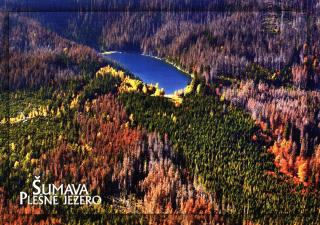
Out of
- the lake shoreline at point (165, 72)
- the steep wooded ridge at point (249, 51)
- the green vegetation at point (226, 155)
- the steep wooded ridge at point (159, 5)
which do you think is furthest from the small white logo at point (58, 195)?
the steep wooded ridge at point (159, 5)

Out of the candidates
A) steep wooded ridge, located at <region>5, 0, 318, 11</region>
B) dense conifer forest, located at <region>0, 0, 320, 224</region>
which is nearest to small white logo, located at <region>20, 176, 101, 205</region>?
dense conifer forest, located at <region>0, 0, 320, 224</region>

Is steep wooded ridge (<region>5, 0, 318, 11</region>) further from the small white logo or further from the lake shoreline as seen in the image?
the small white logo

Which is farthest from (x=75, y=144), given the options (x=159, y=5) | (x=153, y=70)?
(x=159, y=5)

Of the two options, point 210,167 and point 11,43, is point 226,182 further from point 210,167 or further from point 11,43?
point 11,43

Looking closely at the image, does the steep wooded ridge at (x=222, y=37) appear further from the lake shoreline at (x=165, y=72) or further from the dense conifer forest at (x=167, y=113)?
the lake shoreline at (x=165, y=72)

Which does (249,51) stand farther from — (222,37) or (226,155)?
(226,155)

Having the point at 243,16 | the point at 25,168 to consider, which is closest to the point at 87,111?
the point at 25,168
